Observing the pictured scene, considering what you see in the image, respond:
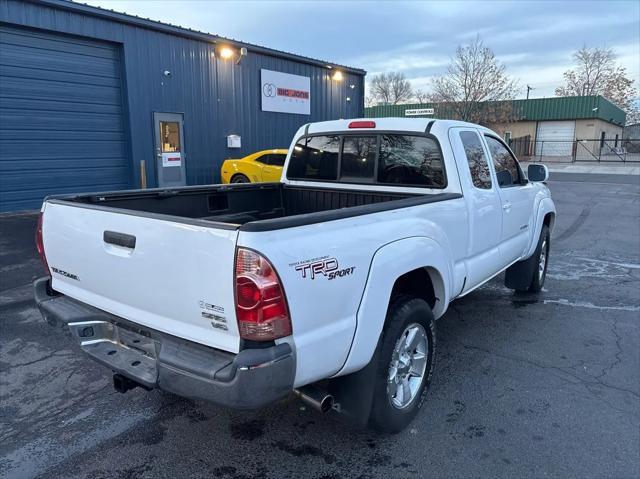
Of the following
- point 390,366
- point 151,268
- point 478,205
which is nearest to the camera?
point 151,268

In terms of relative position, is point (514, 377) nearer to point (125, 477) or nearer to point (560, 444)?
point (560, 444)

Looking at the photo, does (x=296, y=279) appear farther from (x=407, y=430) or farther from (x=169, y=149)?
(x=169, y=149)

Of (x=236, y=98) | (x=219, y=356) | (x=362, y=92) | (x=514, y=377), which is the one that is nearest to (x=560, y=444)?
(x=514, y=377)

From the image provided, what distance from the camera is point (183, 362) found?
238 cm

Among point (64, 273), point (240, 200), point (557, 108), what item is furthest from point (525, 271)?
point (557, 108)

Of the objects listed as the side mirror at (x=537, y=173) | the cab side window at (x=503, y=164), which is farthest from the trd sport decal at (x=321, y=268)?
the side mirror at (x=537, y=173)

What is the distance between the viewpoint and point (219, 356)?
237 cm

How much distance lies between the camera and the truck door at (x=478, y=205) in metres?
3.98

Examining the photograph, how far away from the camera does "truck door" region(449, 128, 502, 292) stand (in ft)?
13.1

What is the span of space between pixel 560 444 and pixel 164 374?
2.43 meters

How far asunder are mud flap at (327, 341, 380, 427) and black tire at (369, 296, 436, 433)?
6cm

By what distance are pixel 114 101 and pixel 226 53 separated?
13.1 feet

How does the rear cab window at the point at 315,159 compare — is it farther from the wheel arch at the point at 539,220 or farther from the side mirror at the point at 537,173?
the wheel arch at the point at 539,220

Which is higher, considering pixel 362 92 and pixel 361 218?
pixel 362 92
